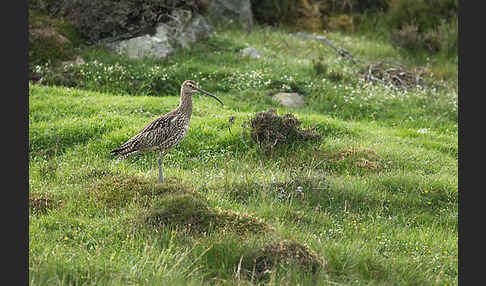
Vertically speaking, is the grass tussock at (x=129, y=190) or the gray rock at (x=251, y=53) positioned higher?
the gray rock at (x=251, y=53)

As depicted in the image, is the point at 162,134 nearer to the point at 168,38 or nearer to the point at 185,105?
the point at 185,105

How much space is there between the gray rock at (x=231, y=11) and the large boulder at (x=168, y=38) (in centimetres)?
329

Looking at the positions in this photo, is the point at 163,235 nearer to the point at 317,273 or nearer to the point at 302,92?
the point at 317,273

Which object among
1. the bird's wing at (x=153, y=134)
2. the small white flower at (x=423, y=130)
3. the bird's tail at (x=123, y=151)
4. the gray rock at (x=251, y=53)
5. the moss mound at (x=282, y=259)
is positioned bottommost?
the moss mound at (x=282, y=259)

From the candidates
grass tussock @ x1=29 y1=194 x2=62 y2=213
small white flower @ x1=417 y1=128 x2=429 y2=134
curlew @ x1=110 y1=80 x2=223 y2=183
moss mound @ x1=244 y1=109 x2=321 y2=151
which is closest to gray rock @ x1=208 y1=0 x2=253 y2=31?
small white flower @ x1=417 y1=128 x2=429 y2=134

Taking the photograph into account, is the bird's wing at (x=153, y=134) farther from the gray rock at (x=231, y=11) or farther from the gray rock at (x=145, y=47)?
the gray rock at (x=231, y=11)

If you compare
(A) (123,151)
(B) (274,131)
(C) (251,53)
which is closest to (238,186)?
(A) (123,151)

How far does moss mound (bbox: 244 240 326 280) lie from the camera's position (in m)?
6.10

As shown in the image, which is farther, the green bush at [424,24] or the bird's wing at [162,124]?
the green bush at [424,24]

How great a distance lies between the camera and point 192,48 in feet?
54.9

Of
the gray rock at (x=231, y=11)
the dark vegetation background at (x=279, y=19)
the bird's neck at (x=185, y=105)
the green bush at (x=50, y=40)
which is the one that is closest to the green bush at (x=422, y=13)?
the dark vegetation background at (x=279, y=19)

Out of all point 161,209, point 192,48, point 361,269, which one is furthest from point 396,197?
point 192,48

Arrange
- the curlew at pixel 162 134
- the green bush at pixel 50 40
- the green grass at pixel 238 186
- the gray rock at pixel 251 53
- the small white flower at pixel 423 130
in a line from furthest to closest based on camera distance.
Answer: the gray rock at pixel 251 53
the green bush at pixel 50 40
the small white flower at pixel 423 130
the curlew at pixel 162 134
the green grass at pixel 238 186

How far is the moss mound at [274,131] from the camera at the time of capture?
10.4 meters
